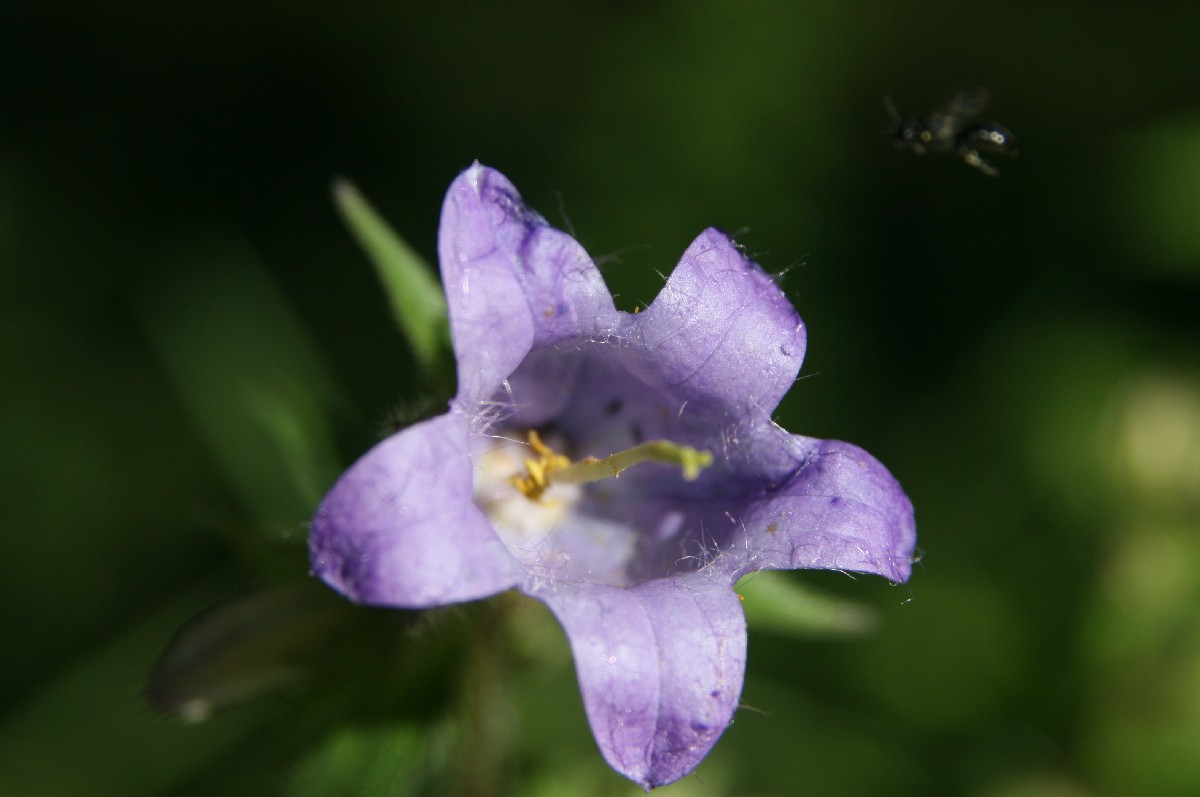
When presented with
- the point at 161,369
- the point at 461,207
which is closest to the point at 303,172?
the point at 161,369

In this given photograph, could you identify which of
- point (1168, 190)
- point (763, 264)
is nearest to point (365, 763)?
point (763, 264)

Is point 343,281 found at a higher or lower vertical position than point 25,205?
lower

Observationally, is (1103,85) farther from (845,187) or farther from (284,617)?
(284,617)

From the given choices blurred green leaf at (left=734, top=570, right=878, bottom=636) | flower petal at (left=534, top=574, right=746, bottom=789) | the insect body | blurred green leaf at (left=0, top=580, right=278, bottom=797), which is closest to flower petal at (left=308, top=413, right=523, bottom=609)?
flower petal at (left=534, top=574, right=746, bottom=789)

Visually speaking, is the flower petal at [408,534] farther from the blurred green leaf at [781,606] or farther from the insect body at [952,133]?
the insect body at [952,133]

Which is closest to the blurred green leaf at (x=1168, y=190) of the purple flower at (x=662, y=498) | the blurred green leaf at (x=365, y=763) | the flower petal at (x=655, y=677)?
the purple flower at (x=662, y=498)

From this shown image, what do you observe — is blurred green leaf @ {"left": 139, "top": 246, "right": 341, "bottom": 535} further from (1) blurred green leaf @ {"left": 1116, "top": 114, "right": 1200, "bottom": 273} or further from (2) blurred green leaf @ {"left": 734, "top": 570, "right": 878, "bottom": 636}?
(1) blurred green leaf @ {"left": 1116, "top": 114, "right": 1200, "bottom": 273}

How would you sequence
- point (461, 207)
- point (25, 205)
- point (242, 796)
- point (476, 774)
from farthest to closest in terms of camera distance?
point (25, 205) → point (242, 796) → point (476, 774) → point (461, 207)

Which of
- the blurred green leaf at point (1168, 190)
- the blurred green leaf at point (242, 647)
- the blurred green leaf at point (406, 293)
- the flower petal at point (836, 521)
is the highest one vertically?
the blurred green leaf at point (406, 293)
